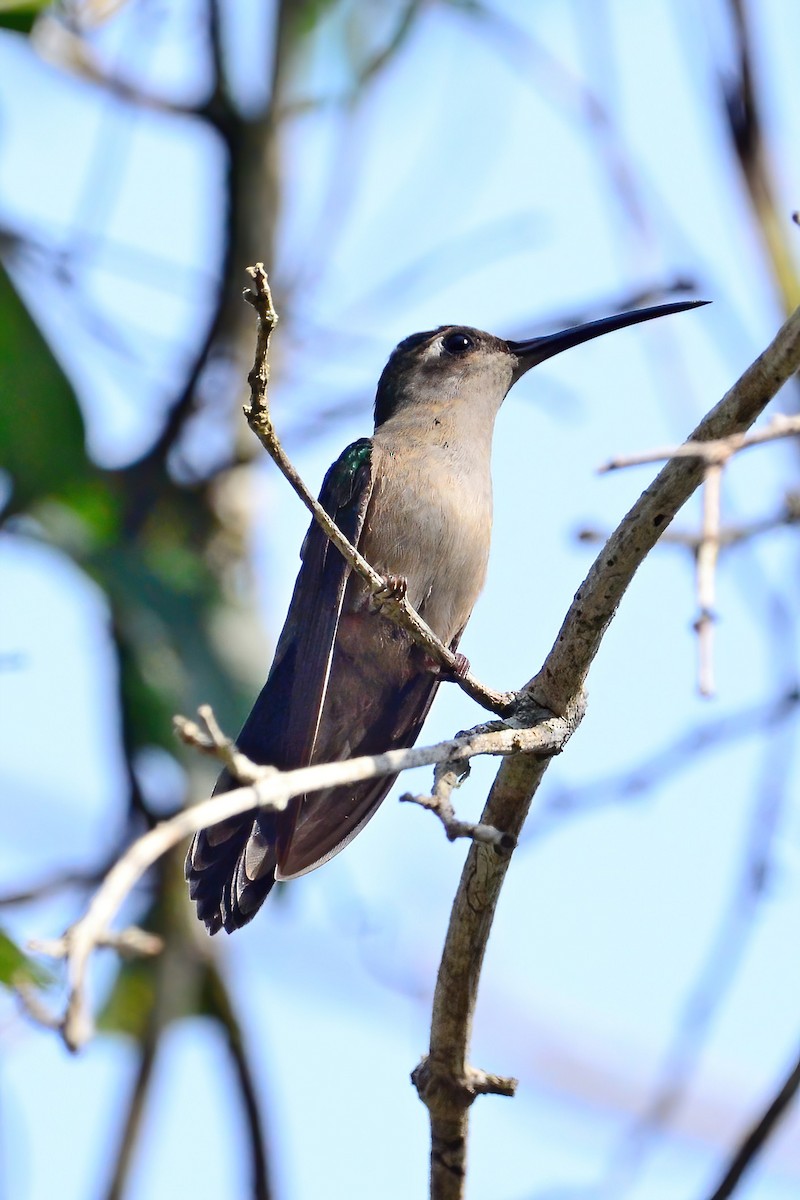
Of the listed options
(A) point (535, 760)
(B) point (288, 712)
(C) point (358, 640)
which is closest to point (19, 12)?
(C) point (358, 640)

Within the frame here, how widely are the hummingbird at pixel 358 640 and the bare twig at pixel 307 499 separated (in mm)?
820

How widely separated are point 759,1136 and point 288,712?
69.7 inches

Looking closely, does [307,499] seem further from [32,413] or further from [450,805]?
[32,413]

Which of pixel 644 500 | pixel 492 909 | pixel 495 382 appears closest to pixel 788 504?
pixel 644 500

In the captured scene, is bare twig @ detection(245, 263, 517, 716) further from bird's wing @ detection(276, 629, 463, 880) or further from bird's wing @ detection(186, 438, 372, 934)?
bird's wing @ detection(276, 629, 463, 880)

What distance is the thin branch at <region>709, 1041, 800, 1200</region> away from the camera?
2.74 metres

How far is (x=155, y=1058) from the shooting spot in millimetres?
4828

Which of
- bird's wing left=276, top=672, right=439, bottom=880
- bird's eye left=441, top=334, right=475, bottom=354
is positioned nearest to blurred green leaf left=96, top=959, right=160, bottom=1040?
bird's wing left=276, top=672, right=439, bottom=880

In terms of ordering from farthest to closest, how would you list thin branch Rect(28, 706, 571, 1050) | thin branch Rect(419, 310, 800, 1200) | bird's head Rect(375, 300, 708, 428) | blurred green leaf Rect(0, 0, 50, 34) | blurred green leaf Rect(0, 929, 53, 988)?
bird's head Rect(375, 300, 708, 428) < blurred green leaf Rect(0, 0, 50, 34) < blurred green leaf Rect(0, 929, 53, 988) < thin branch Rect(419, 310, 800, 1200) < thin branch Rect(28, 706, 571, 1050)

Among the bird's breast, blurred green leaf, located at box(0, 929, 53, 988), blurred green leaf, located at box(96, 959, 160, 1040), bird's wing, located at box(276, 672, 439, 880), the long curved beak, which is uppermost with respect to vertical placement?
the long curved beak

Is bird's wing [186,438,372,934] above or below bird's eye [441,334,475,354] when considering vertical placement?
below

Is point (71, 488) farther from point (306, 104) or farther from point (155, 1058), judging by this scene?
point (306, 104)

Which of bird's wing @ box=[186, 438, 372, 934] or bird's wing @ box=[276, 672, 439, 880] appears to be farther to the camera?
bird's wing @ box=[276, 672, 439, 880]

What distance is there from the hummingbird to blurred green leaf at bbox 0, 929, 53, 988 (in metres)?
Answer: 0.41
